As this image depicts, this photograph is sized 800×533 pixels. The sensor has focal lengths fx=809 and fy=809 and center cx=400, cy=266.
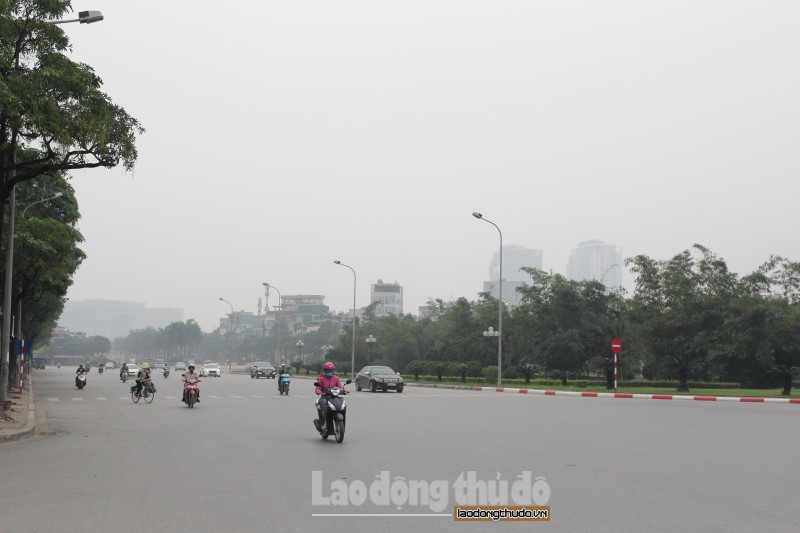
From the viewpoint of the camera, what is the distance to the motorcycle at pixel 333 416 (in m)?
15.2

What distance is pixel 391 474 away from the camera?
10773 mm

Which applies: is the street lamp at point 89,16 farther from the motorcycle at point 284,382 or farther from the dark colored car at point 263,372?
the dark colored car at point 263,372

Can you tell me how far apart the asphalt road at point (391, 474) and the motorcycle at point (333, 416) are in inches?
14.3

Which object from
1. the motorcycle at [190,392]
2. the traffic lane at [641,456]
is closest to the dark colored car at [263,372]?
the motorcycle at [190,392]

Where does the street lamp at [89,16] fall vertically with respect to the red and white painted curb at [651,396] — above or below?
above

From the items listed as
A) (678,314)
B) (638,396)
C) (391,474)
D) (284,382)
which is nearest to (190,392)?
(284,382)

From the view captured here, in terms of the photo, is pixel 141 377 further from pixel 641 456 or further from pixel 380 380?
pixel 641 456

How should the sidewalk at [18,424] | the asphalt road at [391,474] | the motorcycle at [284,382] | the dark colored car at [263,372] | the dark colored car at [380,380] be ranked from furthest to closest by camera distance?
the dark colored car at [263,372] → the dark colored car at [380,380] → the motorcycle at [284,382] → the sidewalk at [18,424] → the asphalt road at [391,474]

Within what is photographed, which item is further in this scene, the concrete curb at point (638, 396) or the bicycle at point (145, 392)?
the concrete curb at point (638, 396)

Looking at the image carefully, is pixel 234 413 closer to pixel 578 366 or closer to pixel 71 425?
pixel 71 425

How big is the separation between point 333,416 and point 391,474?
15.7 ft

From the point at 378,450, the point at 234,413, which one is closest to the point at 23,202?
the point at 234,413

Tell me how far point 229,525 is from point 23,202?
35.7 m

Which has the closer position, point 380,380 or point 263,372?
point 380,380
